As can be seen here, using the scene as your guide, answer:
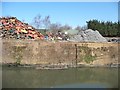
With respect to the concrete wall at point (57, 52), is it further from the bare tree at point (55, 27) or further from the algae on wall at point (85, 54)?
the bare tree at point (55, 27)

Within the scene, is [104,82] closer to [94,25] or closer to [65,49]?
[65,49]

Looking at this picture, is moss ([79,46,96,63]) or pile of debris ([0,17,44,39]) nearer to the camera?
moss ([79,46,96,63])

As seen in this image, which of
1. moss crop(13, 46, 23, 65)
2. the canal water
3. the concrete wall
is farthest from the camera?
the concrete wall

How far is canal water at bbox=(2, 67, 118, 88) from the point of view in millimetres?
13336

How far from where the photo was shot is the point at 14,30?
69.5 ft

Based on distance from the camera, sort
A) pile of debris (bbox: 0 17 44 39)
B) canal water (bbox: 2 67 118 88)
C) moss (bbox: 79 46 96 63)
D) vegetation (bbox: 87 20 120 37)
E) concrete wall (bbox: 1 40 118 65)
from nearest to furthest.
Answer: canal water (bbox: 2 67 118 88) < concrete wall (bbox: 1 40 118 65) < moss (bbox: 79 46 96 63) < pile of debris (bbox: 0 17 44 39) < vegetation (bbox: 87 20 120 37)

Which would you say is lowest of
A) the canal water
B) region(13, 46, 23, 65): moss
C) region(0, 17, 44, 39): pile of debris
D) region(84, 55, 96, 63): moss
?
the canal water

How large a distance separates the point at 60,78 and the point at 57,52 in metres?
4.47

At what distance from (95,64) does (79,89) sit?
785 centimetres

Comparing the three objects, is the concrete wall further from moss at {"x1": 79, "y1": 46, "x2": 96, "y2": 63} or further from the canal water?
the canal water

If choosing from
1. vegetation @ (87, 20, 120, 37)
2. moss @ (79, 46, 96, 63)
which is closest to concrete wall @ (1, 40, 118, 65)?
moss @ (79, 46, 96, 63)

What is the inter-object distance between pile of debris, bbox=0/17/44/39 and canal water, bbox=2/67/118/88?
11.9 ft

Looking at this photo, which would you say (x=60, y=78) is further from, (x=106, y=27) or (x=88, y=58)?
(x=106, y=27)

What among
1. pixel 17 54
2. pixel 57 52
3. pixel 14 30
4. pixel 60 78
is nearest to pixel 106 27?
pixel 14 30
